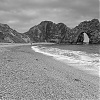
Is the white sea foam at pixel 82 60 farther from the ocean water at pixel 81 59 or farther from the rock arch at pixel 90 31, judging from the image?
the rock arch at pixel 90 31

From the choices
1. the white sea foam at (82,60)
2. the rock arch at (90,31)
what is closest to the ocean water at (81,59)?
the white sea foam at (82,60)

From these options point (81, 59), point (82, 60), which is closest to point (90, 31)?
point (81, 59)

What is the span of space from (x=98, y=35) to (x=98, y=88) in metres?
146

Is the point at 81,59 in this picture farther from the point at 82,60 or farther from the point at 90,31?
the point at 90,31

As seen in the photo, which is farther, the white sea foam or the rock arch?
the rock arch

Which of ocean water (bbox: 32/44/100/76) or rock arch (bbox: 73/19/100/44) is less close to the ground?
rock arch (bbox: 73/19/100/44)

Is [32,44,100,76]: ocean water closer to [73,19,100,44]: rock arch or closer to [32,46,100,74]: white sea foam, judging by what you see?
[32,46,100,74]: white sea foam

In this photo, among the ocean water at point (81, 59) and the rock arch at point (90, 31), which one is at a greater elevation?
the rock arch at point (90, 31)

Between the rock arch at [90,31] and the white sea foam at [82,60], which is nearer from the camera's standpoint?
the white sea foam at [82,60]

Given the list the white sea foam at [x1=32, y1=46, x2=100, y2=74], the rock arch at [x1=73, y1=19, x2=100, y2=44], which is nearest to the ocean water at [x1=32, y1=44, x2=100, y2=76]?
the white sea foam at [x1=32, y1=46, x2=100, y2=74]

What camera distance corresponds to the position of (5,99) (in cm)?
488

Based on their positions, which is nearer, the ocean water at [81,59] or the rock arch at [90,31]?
the ocean water at [81,59]

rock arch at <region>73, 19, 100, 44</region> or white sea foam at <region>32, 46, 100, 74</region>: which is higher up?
rock arch at <region>73, 19, 100, 44</region>

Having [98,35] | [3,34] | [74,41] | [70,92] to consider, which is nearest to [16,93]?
[70,92]
